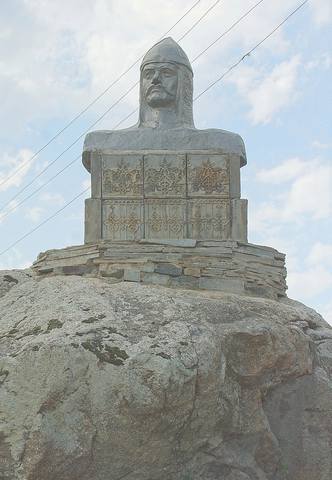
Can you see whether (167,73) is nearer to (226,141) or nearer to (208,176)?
(226,141)

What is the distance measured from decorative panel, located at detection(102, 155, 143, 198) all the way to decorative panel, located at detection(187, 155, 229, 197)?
2.10ft

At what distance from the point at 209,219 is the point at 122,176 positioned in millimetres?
1225

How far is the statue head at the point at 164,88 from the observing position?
11.7m

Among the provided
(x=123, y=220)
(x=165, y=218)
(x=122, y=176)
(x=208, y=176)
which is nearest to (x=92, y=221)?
(x=123, y=220)

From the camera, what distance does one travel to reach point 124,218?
431 inches

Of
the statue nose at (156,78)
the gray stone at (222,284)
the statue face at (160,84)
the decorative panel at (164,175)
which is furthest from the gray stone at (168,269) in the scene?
the statue nose at (156,78)

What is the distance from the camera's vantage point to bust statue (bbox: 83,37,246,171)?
1132 cm

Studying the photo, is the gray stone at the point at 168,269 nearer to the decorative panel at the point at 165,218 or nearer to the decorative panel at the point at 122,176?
the decorative panel at the point at 165,218

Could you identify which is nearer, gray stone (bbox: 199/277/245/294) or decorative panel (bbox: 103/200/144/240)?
gray stone (bbox: 199/277/245/294)

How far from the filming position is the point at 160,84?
38.3 ft

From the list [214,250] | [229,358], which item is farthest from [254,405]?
[214,250]

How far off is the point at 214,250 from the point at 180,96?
8.30ft

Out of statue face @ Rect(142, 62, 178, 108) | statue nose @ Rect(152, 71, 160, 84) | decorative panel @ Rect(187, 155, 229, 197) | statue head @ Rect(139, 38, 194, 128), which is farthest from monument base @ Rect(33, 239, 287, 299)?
statue nose @ Rect(152, 71, 160, 84)

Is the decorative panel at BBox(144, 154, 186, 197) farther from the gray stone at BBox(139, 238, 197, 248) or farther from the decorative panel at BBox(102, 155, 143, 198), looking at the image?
the gray stone at BBox(139, 238, 197, 248)
